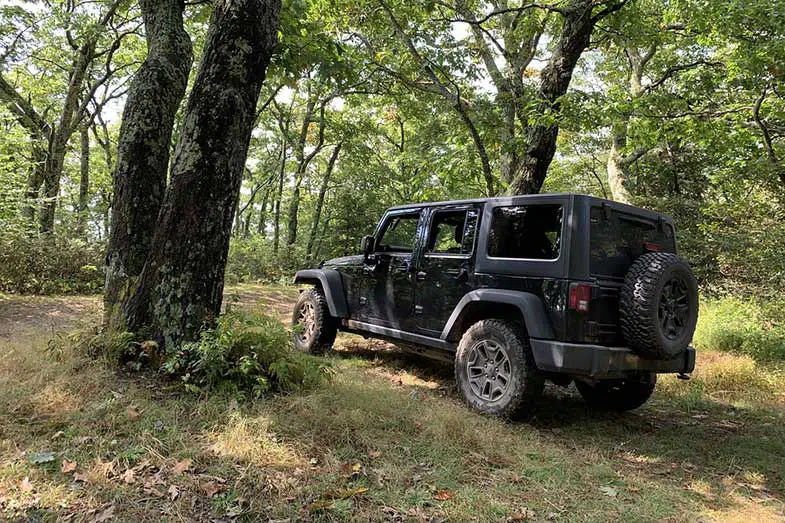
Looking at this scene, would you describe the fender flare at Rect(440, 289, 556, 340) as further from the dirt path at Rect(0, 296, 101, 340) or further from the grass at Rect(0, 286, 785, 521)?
the dirt path at Rect(0, 296, 101, 340)

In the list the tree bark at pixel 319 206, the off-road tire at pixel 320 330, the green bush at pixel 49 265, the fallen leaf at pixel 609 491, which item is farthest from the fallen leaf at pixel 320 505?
the tree bark at pixel 319 206

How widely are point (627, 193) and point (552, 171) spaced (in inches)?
287

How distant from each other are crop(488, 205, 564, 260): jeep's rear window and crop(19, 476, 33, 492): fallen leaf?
12.3 feet

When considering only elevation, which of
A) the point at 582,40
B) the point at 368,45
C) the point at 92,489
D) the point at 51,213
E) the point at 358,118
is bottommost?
the point at 92,489

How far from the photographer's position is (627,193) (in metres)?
15.0

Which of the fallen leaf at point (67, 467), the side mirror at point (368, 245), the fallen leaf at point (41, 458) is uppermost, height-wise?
the side mirror at point (368, 245)

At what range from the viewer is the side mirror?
6035mm

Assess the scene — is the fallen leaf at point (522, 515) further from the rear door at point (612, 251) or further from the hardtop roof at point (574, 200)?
the hardtop roof at point (574, 200)

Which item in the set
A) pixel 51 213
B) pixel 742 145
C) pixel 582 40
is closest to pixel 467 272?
pixel 582 40

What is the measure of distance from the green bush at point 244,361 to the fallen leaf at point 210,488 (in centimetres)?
108

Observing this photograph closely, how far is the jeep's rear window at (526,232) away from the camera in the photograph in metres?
4.34

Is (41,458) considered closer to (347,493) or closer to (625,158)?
(347,493)

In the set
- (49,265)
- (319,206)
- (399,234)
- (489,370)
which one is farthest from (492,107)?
(319,206)

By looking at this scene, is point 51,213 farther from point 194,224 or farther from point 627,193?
point 627,193
